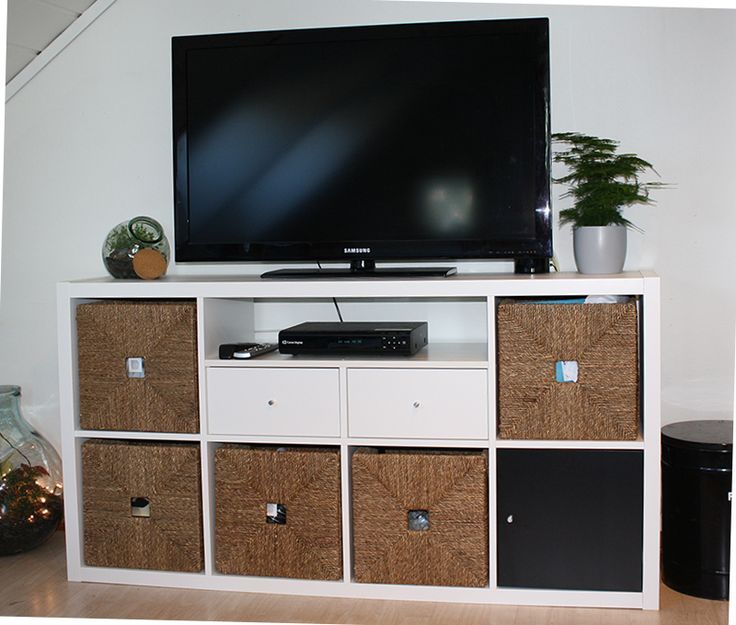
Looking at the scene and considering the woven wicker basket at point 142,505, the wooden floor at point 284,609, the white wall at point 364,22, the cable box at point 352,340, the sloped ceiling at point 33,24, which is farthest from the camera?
the sloped ceiling at point 33,24

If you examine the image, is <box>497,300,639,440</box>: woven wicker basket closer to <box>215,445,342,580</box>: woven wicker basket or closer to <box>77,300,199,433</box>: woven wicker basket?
<box>215,445,342,580</box>: woven wicker basket

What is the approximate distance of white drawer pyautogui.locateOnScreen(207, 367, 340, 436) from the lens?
241cm

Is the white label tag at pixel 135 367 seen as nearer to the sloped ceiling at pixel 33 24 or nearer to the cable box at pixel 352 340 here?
the cable box at pixel 352 340

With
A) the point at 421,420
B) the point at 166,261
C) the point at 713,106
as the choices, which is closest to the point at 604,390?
the point at 421,420

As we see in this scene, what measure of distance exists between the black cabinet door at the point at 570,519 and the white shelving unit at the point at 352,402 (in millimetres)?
23

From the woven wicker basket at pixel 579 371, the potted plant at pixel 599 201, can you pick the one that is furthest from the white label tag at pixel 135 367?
the potted plant at pixel 599 201

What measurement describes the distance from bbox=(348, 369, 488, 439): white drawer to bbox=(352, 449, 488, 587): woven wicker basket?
0.21 ft

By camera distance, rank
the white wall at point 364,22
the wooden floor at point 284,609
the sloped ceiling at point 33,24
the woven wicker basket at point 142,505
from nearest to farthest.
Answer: the wooden floor at point 284,609, the woven wicker basket at point 142,505, the white wall at point 364,22, the sloped ceiling at point 33,24

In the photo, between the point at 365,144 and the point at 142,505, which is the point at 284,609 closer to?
the point at 142,505

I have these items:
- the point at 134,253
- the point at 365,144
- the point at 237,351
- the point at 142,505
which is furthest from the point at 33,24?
the point at 142,505

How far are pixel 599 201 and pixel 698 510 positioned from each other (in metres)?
0.83

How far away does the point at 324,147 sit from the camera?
2570mm

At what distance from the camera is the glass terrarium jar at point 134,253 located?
8.54 ft

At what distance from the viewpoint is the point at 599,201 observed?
2473 millimetres
